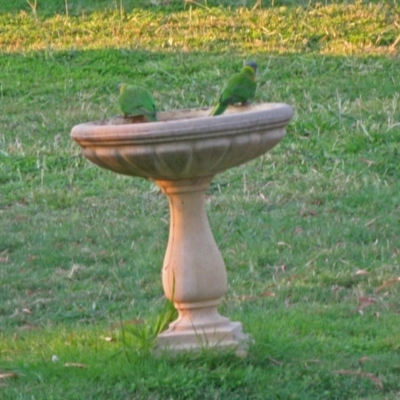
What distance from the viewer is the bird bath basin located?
427 centimetres

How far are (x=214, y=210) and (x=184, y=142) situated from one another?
138 inches

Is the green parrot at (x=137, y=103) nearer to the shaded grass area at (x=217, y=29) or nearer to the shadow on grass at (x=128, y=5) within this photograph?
the shaded grass area at (x=217, y=29)

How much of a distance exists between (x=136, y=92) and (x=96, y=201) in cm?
331

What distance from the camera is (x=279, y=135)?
454 centimetres

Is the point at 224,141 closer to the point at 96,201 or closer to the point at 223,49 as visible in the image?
the point at 96,201

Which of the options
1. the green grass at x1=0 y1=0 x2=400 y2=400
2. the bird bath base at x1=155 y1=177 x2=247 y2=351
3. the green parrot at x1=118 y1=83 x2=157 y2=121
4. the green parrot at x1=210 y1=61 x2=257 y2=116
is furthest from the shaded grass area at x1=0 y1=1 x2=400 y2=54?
the bird bath base at x1=155 y1=177 x2=247 y2=351

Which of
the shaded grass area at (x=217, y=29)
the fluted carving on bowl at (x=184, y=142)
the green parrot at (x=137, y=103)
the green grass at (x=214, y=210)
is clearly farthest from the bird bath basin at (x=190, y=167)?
the shaded grass area at (x=217, y=29)

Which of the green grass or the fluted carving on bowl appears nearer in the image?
the fluted carving on bowl

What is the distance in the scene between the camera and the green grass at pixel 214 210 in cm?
461

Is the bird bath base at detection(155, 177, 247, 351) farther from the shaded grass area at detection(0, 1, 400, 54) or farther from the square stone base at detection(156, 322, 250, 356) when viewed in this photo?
the shaded grass area at detection(0, 1, 400, 54)

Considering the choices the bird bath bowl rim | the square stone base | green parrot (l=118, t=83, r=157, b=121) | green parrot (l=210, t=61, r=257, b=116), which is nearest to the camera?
the bird bath bowl rim

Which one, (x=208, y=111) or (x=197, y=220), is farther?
(x=208, y=111)

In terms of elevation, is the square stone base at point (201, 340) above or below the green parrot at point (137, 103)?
below

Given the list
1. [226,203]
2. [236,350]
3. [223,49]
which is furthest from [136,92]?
[223,49]
